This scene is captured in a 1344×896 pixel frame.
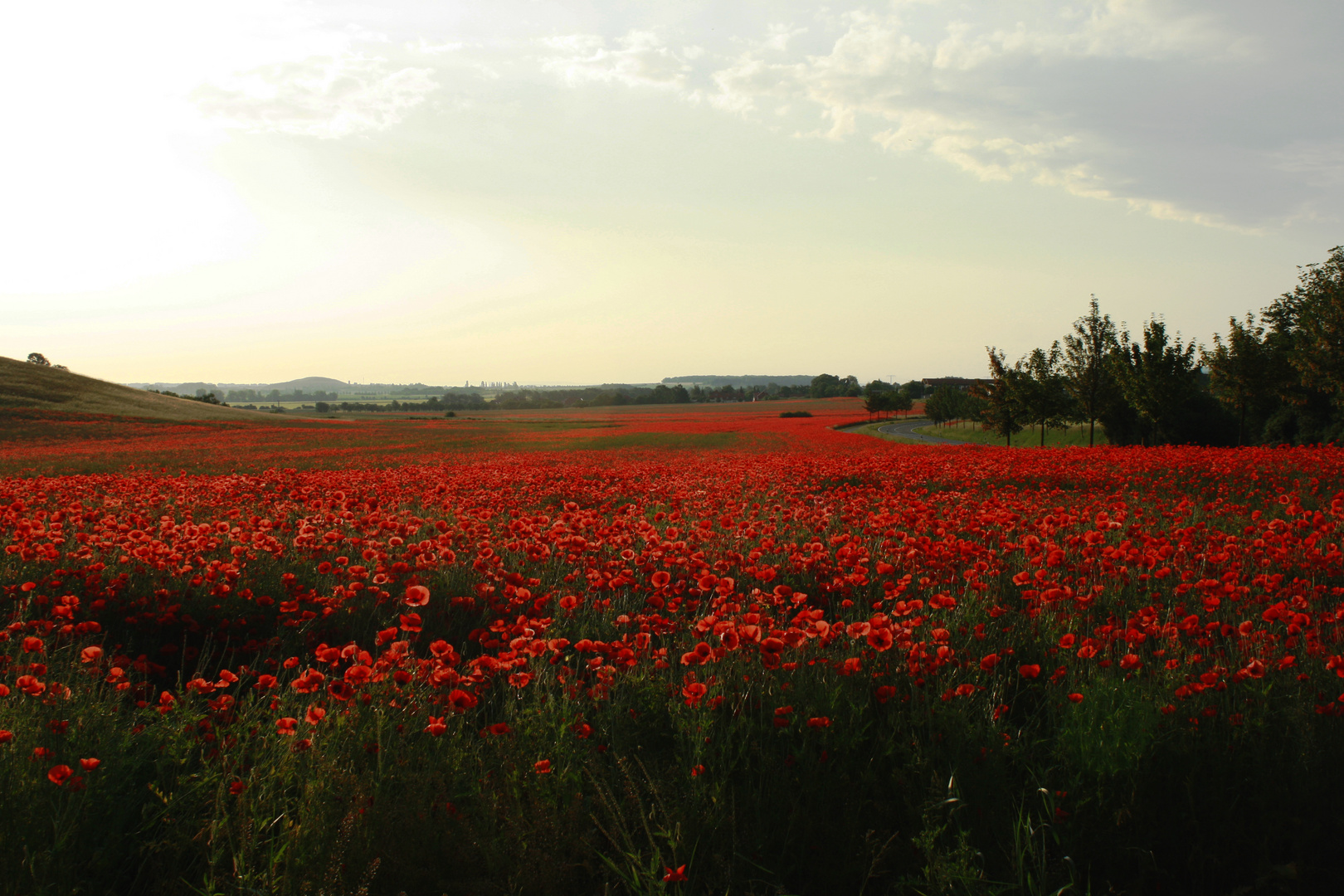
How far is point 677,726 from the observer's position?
2891 mm

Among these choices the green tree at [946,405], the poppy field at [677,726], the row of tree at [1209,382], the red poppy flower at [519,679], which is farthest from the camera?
the green tree at [946,405]

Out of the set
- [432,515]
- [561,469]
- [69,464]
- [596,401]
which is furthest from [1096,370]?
[596,401]

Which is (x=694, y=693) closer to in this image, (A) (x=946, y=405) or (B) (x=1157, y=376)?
(B) (x=1157, y=376)

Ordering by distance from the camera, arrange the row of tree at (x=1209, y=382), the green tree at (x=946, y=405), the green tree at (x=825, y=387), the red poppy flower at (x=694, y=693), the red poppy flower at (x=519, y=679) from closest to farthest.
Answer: the red poppy flower at (x=694, y=693) → the red poppy flower at (x=519, y=679) → the row of tree at (x=1209, y=382) → the green tree at (x=946, y=405) → the green tree at (x=825, y=387)

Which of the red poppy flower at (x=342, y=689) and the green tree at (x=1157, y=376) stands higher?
the green tree at (x=1157, y=376)

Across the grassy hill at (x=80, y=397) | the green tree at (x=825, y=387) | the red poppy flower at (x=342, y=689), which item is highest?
the green tree at (x=825, y=387)

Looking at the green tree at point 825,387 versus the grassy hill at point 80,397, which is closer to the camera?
the grassy hill at point 80,397

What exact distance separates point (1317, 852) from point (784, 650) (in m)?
2.11

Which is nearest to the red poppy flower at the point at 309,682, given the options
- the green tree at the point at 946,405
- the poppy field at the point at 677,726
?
the poppy field at the point at 677,726

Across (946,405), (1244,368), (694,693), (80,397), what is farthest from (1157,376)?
(80,397)

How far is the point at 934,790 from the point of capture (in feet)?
8.27

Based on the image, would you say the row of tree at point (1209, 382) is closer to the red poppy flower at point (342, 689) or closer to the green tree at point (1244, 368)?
the green tree at point (1244, 368)

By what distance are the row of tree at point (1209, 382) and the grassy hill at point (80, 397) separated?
61.2 metres

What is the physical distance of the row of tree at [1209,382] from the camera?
92.0 feet
